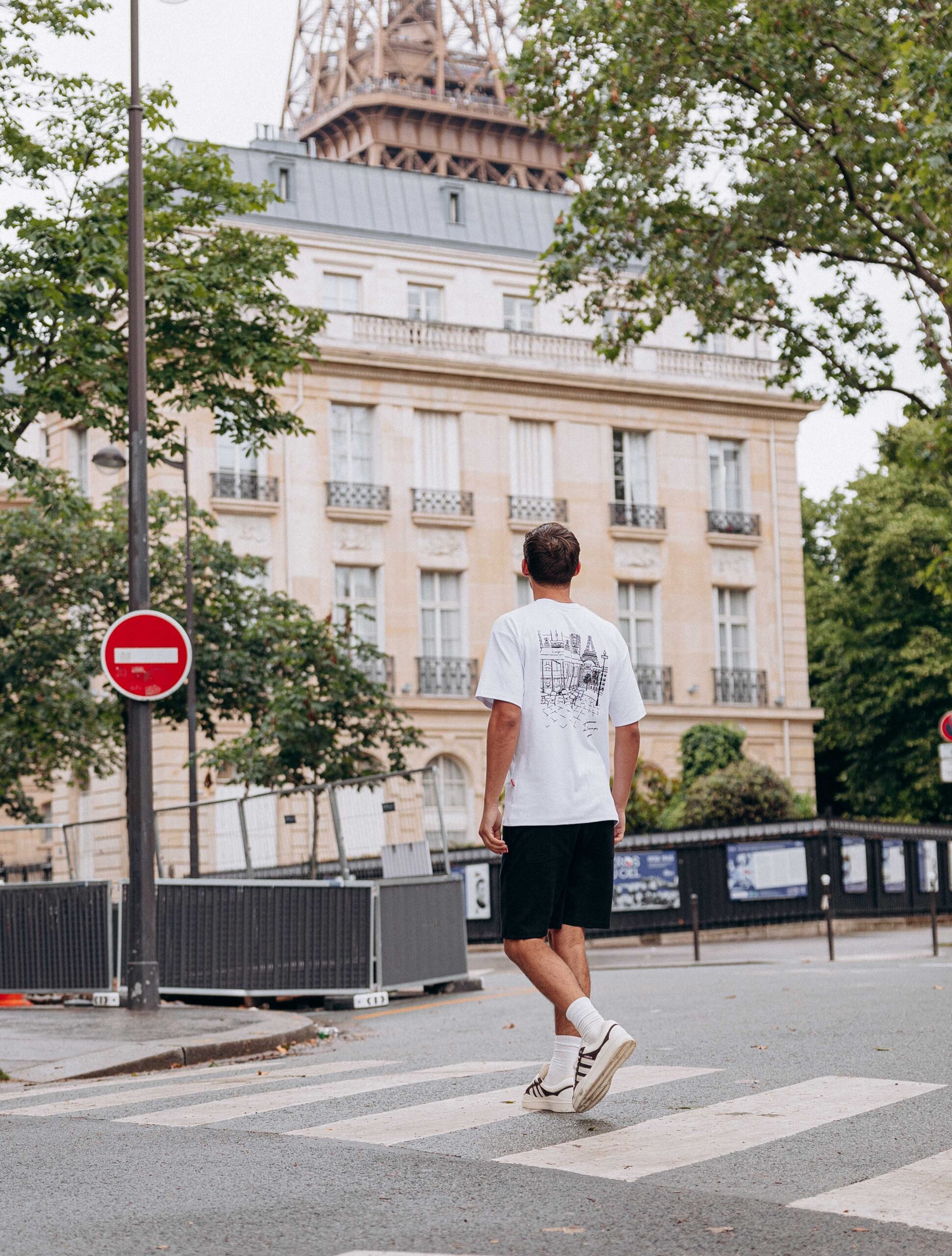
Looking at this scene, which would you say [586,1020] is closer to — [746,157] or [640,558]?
[746,157]

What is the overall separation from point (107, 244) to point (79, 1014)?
277 inches

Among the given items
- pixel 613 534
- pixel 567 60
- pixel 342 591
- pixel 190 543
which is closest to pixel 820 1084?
pixel 567 60

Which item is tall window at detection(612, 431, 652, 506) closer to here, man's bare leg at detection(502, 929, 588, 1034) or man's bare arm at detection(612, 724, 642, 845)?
man's bare arm at detection(612, 724, 642, 845)

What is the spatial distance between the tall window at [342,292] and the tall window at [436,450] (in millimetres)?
3452

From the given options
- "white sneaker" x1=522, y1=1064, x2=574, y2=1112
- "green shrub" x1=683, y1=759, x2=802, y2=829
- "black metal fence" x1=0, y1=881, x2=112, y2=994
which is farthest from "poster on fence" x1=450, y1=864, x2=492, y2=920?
"white sneaker" x1=522, y1=1064, x2=574, y2=1112

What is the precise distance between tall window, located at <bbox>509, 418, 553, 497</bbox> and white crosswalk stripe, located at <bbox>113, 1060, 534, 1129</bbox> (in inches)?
1463

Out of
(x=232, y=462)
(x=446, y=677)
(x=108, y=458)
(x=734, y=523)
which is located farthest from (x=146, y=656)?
(x=734, y=523)

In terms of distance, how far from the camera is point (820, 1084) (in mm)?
7285

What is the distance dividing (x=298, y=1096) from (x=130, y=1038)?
4360 millimetres

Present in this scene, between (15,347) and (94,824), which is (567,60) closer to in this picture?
(15,347)

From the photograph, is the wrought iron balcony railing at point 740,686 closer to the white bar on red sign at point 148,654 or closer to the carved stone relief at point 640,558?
the carved stone relief at point 640,558

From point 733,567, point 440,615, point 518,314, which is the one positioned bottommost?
point 440,615

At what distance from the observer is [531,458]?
4600cm

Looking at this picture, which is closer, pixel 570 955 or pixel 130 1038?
pixel 570 955
